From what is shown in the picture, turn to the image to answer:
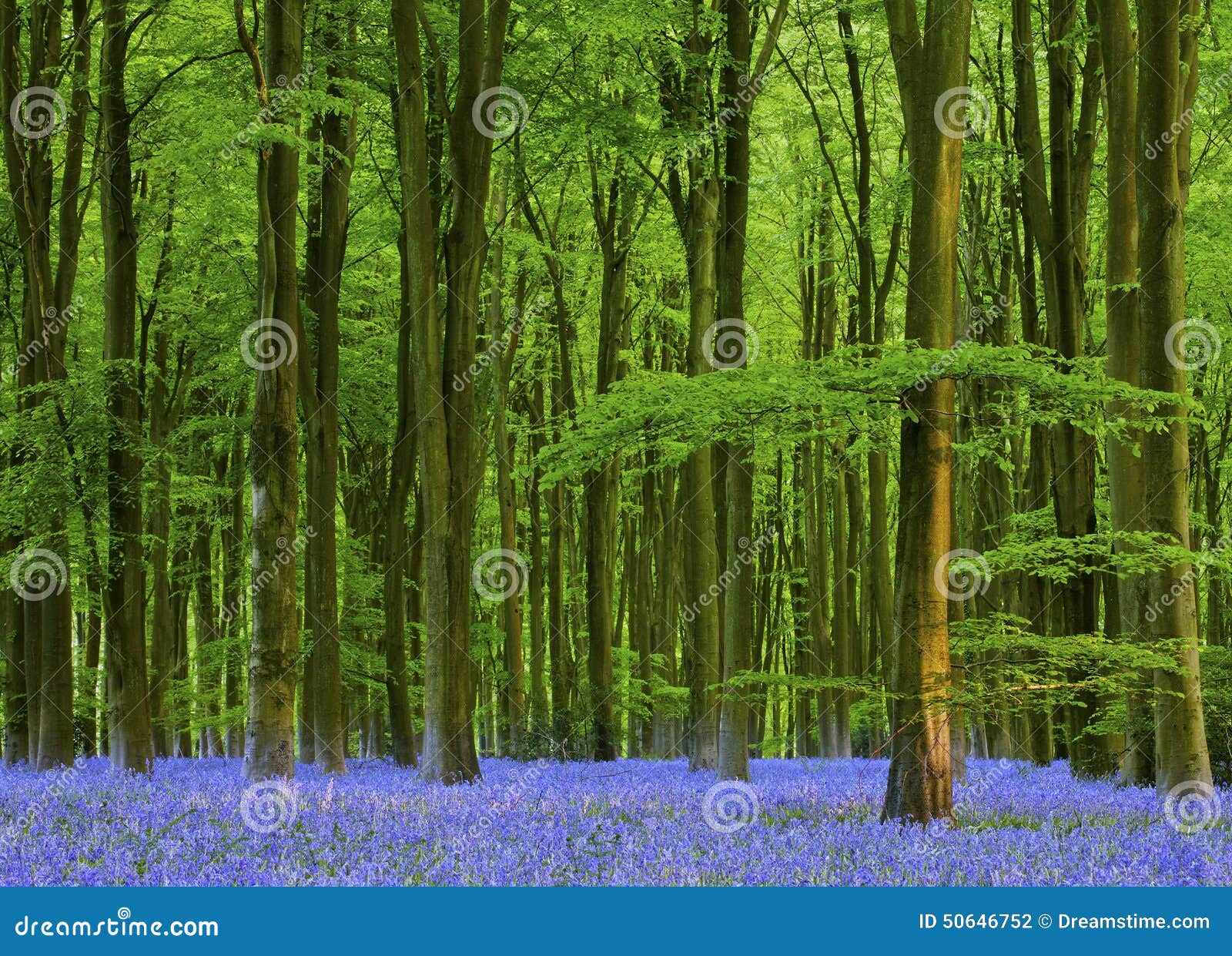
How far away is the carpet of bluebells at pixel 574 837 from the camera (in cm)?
616

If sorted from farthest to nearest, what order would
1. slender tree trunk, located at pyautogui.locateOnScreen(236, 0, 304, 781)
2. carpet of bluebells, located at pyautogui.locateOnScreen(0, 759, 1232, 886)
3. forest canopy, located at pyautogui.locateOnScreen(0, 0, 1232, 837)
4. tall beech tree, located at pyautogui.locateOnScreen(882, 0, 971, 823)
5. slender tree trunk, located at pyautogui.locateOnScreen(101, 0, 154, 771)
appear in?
slender tree trunk, located at pyautogui.locateOnScreen(101, 0, 154, 771) → slender tree trunk, located at pyautogui.locateOnScreen(236, 0, 304, 781) → forest canopy, located at pyautogui.locateOnScreen(0, 0, 1232, 837) → tall beech tree, located at pyautogui.locateOnScreen(882, 0, 971, 823) → carpet of bluebells, located at pyautogui.locateOnScreen(0, 759, 1232, 886)

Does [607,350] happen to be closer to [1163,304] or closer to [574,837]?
[1163,304]

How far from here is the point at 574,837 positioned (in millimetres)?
7488

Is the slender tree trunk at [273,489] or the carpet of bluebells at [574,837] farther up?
the slender tree trunk at [273,489]

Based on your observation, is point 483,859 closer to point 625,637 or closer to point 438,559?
point 438,559

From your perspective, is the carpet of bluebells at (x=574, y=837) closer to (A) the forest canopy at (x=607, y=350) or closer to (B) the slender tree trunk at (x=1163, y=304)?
(A) the forest canopy at (x=607, y=350)

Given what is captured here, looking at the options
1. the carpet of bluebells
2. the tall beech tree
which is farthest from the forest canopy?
the carpet of bluebells

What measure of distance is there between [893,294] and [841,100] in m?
8.48

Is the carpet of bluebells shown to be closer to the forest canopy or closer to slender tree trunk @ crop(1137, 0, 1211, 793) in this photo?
the forest canopy

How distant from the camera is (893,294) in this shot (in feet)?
105

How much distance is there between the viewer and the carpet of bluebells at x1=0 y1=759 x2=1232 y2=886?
243 inches

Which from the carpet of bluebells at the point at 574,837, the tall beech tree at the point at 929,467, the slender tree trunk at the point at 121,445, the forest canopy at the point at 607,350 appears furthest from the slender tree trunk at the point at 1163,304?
the slender tree trunk at the point at 121,445

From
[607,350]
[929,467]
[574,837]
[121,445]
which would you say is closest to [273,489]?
[121,445]

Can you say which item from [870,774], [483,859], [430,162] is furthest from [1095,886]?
[430,162]
